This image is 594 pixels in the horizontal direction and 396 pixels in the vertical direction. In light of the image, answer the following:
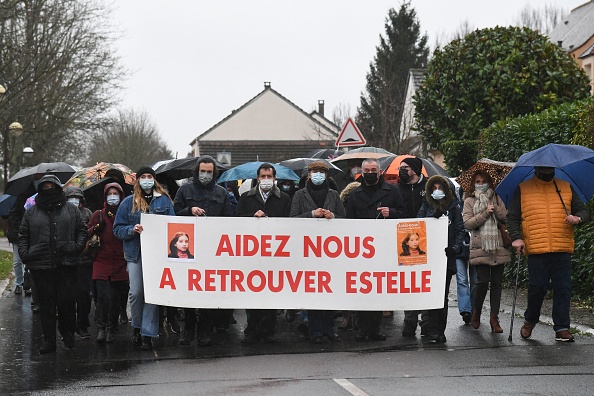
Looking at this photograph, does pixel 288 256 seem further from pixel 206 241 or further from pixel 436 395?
pixel 436 395

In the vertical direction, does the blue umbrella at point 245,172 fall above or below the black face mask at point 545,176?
above

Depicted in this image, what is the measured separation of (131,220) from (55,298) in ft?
3.91

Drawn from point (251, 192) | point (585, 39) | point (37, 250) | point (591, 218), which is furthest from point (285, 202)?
point (585, 39)

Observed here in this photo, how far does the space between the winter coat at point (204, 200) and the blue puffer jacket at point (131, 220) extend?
0.20 m

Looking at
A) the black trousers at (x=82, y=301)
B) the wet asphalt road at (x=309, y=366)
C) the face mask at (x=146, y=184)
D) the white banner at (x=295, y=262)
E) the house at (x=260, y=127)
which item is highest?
the house at (x=260, y=127)

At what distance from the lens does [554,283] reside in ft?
37.0

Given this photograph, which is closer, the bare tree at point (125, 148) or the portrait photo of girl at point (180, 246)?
the portrait photo of girl at point (180, 246)

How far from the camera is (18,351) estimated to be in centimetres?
1142

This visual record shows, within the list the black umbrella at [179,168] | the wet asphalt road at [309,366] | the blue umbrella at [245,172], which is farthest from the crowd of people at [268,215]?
the black umbrella at [179,168]

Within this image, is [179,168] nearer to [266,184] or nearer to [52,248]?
[266,184]

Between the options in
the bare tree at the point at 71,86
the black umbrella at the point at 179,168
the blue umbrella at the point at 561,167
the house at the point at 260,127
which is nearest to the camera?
the blue umbrella at the point at 561,167

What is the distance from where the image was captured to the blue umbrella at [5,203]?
1801cm

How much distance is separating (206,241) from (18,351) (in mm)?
2329

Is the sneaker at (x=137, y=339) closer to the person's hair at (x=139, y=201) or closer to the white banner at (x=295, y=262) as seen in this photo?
the white banner at (x=295, y=262)
